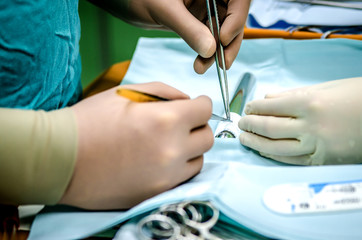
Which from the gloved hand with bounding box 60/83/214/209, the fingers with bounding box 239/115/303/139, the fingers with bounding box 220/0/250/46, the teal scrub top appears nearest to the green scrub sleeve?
the gloved hand with bounding box 60/83/214/209

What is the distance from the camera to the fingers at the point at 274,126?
72 cm

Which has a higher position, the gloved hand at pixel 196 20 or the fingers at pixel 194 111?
the gloved hand at pixel 196 20

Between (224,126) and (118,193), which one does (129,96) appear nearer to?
(118,193)

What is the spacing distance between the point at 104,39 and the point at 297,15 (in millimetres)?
973

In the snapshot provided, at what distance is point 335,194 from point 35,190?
461 millimetres

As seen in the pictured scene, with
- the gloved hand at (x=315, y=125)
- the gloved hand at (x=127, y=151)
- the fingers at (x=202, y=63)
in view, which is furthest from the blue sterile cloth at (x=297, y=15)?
the gloved hand at (x=127, y=151)

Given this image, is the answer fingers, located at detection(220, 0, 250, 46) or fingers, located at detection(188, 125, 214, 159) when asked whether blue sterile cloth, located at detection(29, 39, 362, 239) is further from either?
fingers, located at detection(220, 0, 250, 46)

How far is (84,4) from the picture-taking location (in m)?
1.80

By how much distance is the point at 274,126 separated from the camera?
2.42ft

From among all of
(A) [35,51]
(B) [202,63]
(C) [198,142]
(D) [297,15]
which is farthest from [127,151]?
(D) [297,15]

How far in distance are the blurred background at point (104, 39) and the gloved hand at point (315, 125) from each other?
121 centimetres

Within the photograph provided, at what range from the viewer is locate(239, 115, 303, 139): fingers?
72 centimetres

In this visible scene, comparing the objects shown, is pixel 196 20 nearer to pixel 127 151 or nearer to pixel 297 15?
pixel 127 151

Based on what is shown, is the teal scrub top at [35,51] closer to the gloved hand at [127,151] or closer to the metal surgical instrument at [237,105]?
the gloved hand at [127,151]
